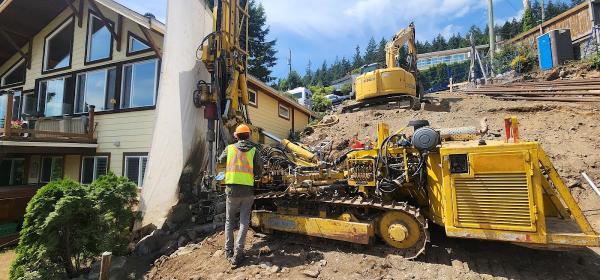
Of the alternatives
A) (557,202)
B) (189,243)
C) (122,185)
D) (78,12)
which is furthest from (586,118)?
(78,12)

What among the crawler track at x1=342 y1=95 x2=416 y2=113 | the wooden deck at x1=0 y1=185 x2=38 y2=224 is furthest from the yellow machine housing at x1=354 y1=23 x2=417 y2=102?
the wooden deck at x1=0 y1=185 x2=38 y2=224

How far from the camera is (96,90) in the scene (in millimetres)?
12062

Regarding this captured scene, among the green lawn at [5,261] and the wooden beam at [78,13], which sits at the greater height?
the wooden beam at [78,13]

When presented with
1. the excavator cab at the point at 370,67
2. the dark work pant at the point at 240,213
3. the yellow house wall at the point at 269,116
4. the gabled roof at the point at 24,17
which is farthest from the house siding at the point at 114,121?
the excavator cab at the point at 370,67

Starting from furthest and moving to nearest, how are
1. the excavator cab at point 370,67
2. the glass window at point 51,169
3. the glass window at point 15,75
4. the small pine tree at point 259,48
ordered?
the small pine tree at point 259,48 < the excavator cab at point 370,67 < the glass window at point 15,75 < the glass window at point 51,169

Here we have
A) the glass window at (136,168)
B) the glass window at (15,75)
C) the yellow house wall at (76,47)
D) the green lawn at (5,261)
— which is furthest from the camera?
the glass window at (15,75)

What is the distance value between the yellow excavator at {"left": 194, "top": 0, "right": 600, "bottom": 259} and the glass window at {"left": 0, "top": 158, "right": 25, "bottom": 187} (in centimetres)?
1333

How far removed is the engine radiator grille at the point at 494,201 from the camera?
4.19m

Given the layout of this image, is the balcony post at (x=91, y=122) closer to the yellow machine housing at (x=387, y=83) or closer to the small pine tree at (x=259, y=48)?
the yellow machine housing at (x=387, y=83)

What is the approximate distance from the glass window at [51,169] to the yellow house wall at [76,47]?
3.39 meters

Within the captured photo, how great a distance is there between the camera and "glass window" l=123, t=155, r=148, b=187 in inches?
415

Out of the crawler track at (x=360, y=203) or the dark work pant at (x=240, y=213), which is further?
the dark work pant at (x=240, y=213)

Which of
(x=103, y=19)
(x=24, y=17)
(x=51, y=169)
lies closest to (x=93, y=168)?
(x=51, y=169)

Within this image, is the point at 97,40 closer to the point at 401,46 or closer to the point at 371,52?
the point at 401,46
